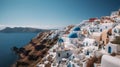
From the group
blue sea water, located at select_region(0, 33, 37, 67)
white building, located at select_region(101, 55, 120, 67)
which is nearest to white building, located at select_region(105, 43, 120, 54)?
white building, located at select_region(101, 55, 120, 67)

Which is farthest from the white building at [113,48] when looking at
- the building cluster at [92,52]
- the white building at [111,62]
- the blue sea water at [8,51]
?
the blue sea water at [8,51]

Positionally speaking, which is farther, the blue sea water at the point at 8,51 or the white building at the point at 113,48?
the blue sea water at the point at 8,51

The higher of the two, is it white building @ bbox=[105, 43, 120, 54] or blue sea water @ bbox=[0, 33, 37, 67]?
white building @ bbox=[105, 43, 120, 54]

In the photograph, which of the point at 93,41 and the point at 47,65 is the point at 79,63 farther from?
the point at 47,65

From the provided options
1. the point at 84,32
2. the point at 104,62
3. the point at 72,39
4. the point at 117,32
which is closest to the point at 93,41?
the point at 117,32

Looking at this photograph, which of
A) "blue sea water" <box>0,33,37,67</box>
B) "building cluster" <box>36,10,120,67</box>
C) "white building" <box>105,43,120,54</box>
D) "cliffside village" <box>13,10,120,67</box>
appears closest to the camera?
"building cluster" <box>36,10,120,67</box>

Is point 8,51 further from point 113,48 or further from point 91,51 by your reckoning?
point 113,48

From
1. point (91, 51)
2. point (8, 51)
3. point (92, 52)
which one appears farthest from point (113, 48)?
point (8, 51)

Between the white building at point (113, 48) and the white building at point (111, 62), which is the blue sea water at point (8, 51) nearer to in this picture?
the white building at point (113, 48)

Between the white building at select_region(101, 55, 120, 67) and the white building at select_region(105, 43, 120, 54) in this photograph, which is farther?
the white building at select_region(105, 43, 120, 54)

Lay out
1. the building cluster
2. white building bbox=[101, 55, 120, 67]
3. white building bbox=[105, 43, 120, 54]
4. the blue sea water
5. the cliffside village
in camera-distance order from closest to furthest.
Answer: white building bbox=[101, 55, 120, 67] < the building cluster < the cliffside village < white building bbox=[105, 43, 120, 54] < the blue sea water

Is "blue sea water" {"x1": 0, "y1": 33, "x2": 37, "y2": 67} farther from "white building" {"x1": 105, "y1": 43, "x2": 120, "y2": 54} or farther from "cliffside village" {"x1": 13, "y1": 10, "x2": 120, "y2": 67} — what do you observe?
"white building" {"x1": 105, "y1": 43, "x2": 120, "y2": 54}
